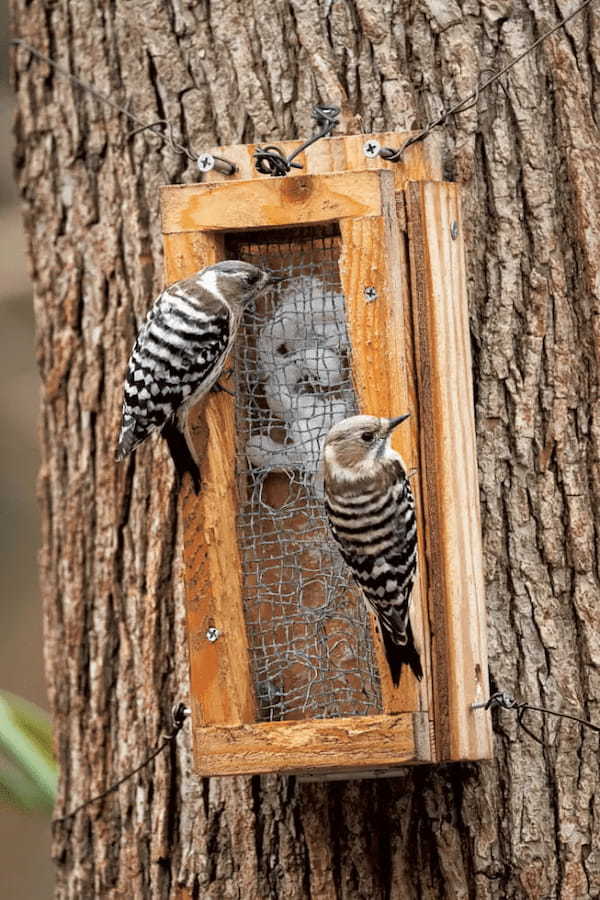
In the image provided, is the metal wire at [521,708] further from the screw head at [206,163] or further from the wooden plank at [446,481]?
the screw head at [206,163]

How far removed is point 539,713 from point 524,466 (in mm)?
510

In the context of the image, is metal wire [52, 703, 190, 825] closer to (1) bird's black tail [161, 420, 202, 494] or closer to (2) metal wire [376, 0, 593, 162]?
(1) bird's black tail [161, 420, 202, 494]

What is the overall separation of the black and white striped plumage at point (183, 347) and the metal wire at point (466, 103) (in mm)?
401

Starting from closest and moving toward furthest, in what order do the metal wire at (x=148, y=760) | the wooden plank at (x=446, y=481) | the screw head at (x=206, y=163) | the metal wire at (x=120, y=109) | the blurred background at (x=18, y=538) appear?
the wooden plank at (x=446, y=481)
the screw head at (x=206, y=163)
the metal wire at (x=148, y=760)
the metal wire at (x=120, y=109)
the blurred background at (x=18, y=538)

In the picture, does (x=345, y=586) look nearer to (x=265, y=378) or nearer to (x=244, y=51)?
(x=265, y=378)

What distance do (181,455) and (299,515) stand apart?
0.88 feet

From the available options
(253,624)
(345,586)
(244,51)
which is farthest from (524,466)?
(244,51)

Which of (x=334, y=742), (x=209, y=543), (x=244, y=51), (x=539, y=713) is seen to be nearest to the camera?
(x=334, y=742)

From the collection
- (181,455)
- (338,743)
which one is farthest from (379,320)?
(338,743)

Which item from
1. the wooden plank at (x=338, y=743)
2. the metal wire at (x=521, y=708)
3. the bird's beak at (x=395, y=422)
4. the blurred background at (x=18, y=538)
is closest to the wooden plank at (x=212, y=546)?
the wooden plank at (x=338, y=743)

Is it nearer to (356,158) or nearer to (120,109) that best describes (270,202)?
(356,158)

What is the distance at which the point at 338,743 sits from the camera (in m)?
2.43

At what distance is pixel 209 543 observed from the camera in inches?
102

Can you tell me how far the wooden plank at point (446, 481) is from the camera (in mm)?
2564
